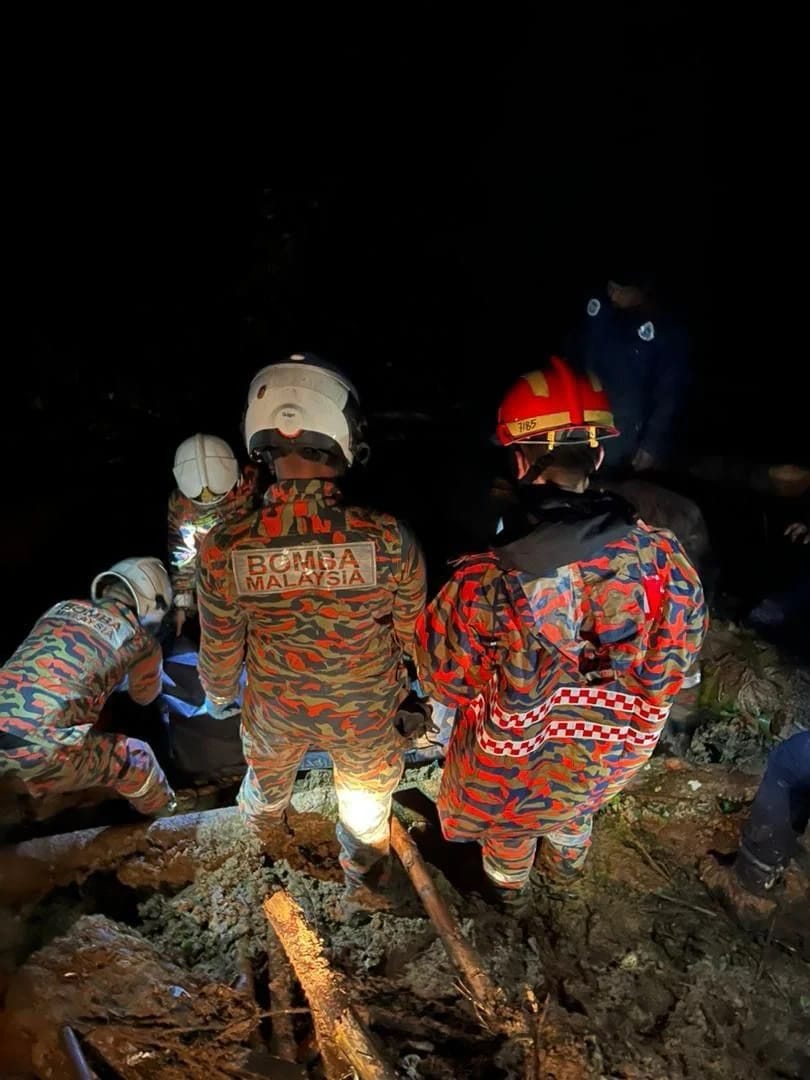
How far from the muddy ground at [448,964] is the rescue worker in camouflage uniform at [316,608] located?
0.45m

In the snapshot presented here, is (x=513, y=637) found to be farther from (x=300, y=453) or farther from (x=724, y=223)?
(x=724, y=223)

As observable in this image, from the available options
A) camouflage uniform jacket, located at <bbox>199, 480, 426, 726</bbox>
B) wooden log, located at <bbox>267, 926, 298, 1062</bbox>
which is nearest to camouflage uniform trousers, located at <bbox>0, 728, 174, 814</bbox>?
camouflage uniform jacket, located at <bbox>199, 480, 426, 726</bbox>

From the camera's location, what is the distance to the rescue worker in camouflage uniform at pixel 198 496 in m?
3.72

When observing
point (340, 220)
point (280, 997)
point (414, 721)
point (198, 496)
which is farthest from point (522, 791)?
point (340, 220)

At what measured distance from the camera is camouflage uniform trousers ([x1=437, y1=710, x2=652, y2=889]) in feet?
8.23

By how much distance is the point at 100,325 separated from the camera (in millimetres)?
10688

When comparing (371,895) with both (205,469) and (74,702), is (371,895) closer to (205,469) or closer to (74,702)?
(74,702)

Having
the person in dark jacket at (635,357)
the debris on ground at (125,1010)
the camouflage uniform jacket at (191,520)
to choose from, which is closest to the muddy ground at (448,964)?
the debris on ground at (125,1010)

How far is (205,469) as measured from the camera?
146 inches

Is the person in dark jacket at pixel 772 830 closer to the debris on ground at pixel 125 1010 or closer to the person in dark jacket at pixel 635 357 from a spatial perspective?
the debris on ground at pixel 125 1010

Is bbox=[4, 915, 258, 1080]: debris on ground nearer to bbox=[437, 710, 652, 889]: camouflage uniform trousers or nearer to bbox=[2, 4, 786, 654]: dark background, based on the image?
bbox=[437, 710, 652, 889]: camouflage uniform trousers

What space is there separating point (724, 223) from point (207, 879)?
14.6 metres

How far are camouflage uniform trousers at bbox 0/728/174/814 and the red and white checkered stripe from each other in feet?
6.04

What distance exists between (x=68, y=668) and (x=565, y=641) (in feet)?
7.24
